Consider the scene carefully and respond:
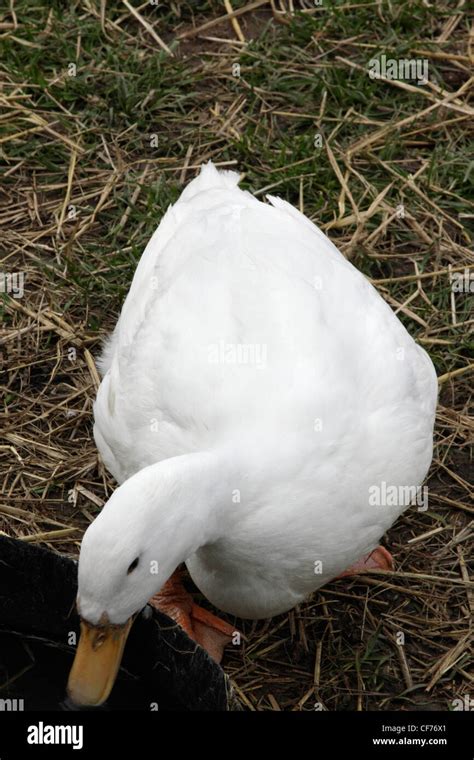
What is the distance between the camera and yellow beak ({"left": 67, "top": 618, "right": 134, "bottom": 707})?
2584mm

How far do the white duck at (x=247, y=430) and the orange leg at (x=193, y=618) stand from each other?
0.6 inches

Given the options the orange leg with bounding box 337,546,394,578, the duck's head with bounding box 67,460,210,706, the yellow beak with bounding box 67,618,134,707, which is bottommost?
the orange leg with bounding box 337,546,394,578

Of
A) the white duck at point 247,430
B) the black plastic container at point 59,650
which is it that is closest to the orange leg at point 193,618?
the white duck at point 247,430

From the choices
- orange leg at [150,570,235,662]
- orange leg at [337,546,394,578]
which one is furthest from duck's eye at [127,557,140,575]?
orange leg at [337,546,394,578]

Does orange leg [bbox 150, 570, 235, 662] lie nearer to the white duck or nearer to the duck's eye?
the white duck

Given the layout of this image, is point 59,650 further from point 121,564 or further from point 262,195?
point 262,195

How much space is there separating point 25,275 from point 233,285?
1.55 m

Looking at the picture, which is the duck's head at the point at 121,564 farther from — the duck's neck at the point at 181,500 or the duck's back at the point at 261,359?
the duck's back at the point at 261,359

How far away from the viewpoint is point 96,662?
2592 mm

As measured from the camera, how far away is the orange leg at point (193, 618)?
3355mm

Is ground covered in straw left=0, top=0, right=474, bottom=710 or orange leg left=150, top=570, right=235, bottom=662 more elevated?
ground covered in straw left=0, top=0, right=474, bottom=710

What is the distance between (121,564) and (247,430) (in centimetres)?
50

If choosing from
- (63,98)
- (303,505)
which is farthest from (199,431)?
(63,98)

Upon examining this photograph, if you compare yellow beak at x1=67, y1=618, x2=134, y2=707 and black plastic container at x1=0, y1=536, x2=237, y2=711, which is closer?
yellow beak at x1=67, y1=618, x2=134, y2=707
